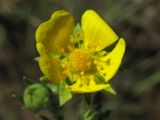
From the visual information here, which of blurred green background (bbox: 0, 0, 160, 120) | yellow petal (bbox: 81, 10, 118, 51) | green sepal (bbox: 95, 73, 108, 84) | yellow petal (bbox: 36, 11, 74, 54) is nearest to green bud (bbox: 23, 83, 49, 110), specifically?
yellow petal (bbox: 36, 11, 74, 54)

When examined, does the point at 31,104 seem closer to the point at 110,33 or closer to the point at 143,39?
the point at 110,33

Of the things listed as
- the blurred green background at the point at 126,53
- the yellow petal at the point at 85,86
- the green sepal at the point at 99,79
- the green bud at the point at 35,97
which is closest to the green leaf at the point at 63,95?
the yellow petal at the point at 85,86

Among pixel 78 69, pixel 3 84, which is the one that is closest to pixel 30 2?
pixel 3 84

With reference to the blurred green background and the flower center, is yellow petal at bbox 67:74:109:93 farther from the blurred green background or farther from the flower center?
the blurred green background

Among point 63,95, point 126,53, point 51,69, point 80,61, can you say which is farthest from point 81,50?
point 126,53

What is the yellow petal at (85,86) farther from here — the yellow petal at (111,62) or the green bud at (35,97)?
the green bud at (35,97)

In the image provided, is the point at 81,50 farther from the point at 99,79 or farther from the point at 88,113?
the point at 88,113
